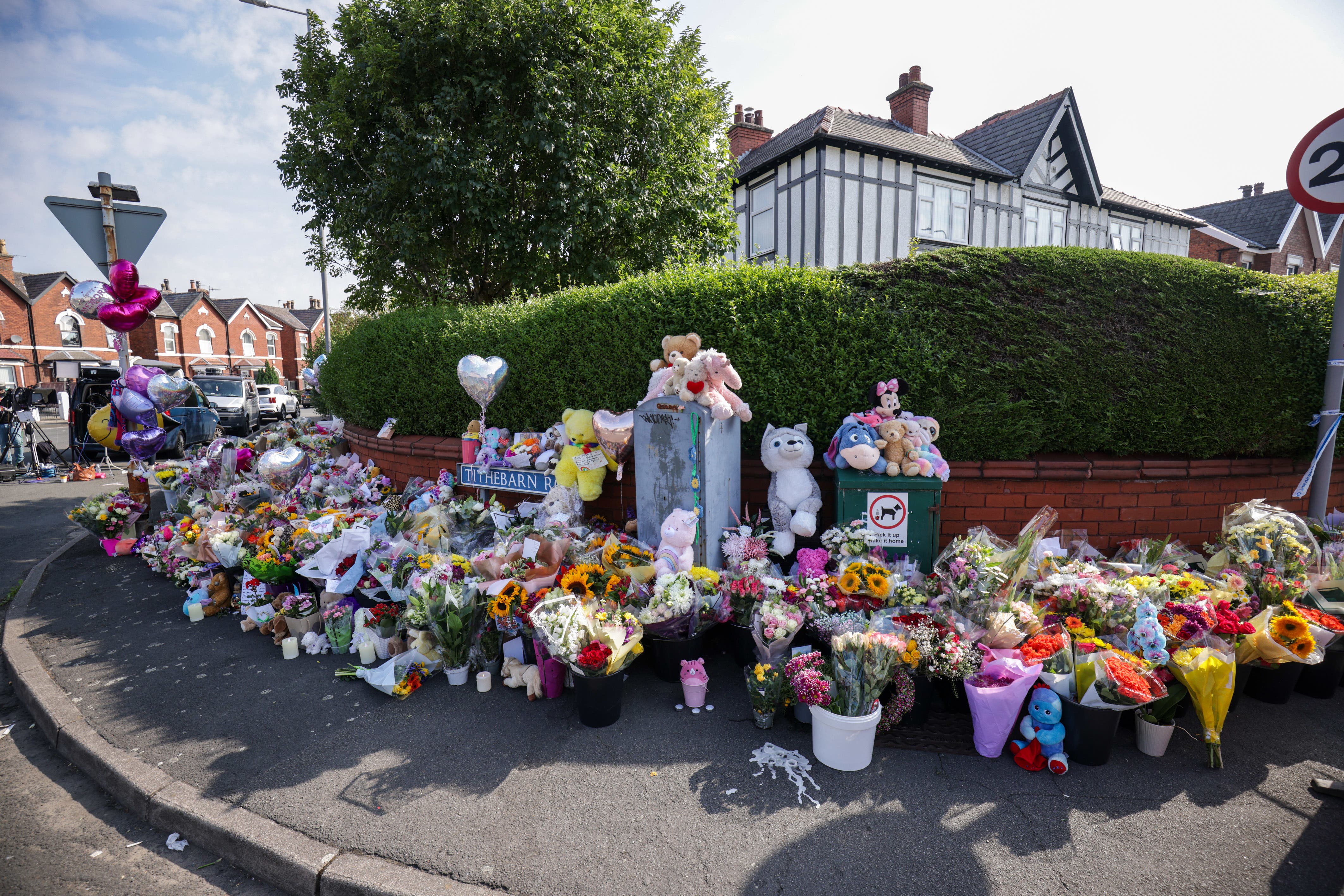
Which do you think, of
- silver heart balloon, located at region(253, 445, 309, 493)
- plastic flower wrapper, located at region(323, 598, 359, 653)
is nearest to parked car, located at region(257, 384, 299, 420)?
silver heart balloon, located at region(253, 445, 309, 493)

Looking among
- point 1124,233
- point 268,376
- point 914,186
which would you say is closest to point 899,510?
point 914,186

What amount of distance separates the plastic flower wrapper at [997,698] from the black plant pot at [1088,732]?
199 millimetres

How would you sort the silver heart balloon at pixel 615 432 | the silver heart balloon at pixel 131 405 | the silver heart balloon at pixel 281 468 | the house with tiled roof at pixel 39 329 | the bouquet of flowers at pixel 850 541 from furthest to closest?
the house with tiled roof at pixel 39 329 → the silver heart balloon at pixel 131 405 → the silver heart balloon at pixel 281 468 → the silver heart balloon at pixel 615 432 → the bouquet of flowers at pixel 850 541

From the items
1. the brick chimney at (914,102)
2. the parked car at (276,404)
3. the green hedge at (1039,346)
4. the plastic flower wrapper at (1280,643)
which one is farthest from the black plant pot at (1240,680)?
the parked car at (276,404)

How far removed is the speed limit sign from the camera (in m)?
4.02

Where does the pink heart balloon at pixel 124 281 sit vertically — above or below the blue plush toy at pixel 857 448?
above

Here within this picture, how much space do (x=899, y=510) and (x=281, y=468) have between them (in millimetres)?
5888

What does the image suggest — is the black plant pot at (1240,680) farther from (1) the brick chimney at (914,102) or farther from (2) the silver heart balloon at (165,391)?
(1) the brick chimney at (914,102)

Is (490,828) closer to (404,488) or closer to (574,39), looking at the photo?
(404,488)

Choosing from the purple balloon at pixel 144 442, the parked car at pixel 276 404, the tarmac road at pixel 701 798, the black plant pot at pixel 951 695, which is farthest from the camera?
the parked car at pixel 276 404

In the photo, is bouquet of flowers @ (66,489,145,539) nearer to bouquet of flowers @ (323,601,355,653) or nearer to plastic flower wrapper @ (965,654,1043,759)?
bouquet of flowers @ (323,601,355,653)

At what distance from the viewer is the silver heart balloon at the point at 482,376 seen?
5469 mm

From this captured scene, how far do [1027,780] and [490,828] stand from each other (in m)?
2.42

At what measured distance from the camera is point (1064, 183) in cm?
1680
